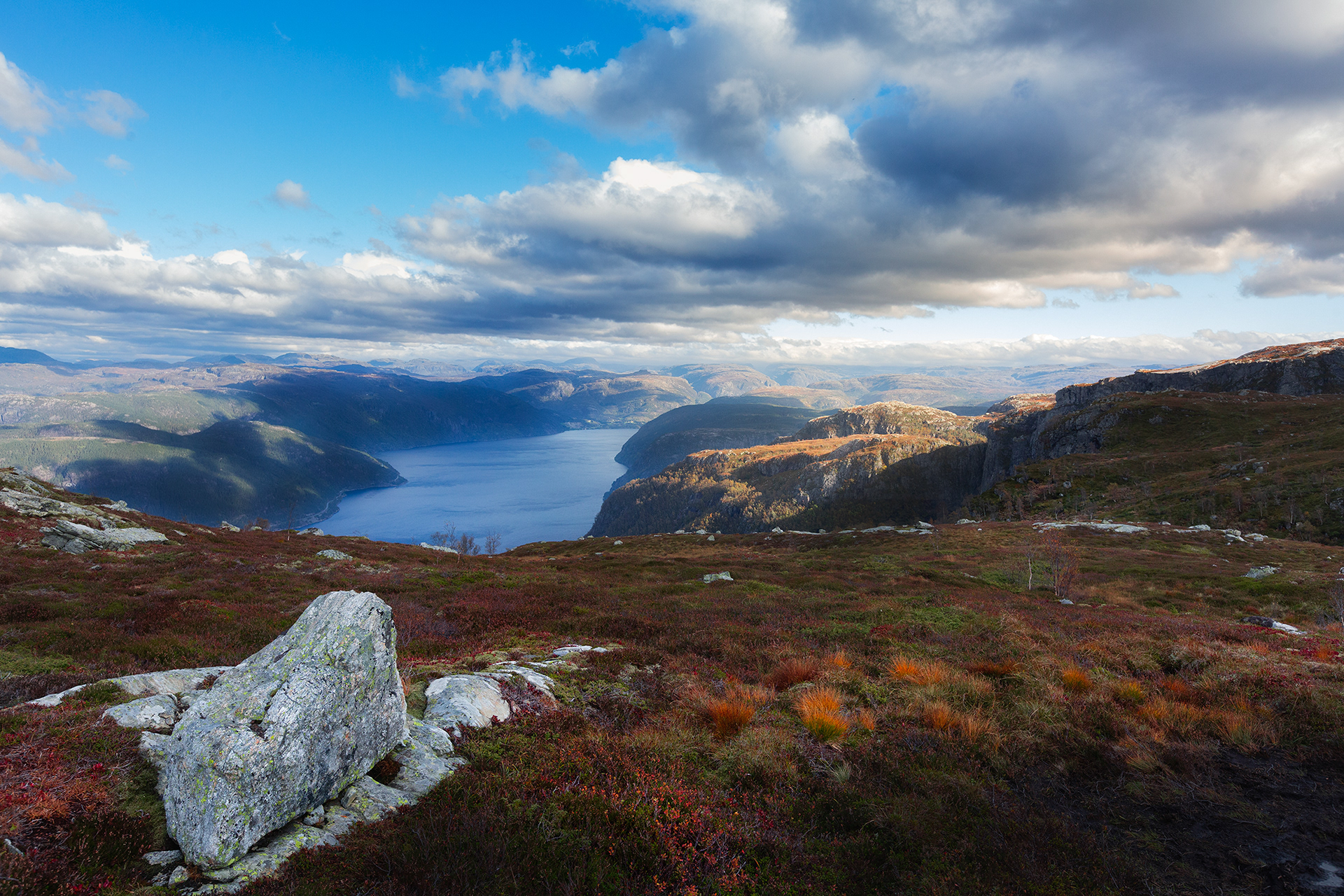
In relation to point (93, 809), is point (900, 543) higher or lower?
lower

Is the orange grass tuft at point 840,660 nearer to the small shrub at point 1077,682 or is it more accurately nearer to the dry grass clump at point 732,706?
the dry grass clump at point 732,706

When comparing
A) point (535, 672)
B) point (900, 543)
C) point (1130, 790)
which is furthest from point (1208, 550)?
point (535, 672)

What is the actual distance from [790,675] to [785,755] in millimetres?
3572

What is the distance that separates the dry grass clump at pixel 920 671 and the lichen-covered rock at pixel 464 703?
27.5 feet

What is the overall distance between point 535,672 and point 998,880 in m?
8.31

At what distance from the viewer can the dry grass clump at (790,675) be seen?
1121cm

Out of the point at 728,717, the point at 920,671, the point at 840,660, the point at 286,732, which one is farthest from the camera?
the point at 840,660

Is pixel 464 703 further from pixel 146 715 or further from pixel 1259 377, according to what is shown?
pixel 1259 377

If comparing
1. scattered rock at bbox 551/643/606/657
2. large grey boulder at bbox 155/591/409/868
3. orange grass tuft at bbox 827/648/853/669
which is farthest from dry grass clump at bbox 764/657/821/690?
large grey boulder at bbox 155/591/409/868

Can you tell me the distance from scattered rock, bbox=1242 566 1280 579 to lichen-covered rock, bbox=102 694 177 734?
4659 centimetres

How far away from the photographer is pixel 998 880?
17.7 feet

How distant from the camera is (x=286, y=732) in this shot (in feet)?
19.2

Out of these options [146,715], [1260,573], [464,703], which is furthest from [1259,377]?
[146,715]

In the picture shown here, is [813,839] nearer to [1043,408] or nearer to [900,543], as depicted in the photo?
[900,543]
